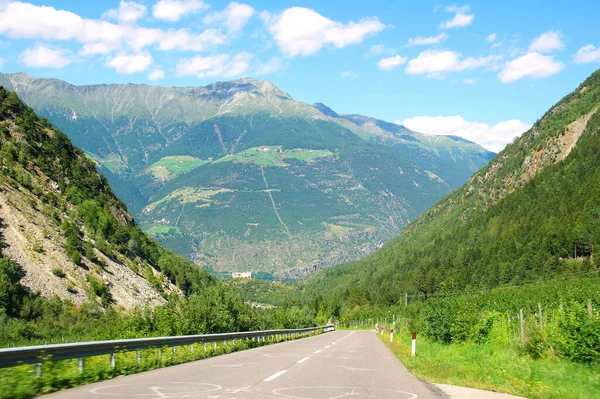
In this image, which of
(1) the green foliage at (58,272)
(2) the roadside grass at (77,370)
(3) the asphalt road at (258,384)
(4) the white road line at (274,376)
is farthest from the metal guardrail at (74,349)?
(1) the green foliage at (58,272)

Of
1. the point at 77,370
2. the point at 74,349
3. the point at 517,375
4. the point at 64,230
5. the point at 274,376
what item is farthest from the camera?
the point at 64,230

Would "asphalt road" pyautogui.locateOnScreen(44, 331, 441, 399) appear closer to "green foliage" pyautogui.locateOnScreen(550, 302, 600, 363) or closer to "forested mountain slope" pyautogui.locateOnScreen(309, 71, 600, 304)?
"green foliage" pyautogui.locateOnScreen(550, 302, 600, 363)

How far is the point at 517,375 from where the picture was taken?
14.7m

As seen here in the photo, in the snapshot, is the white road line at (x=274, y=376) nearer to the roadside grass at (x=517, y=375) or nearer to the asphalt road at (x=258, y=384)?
the asphalt road at (x=258, y=384)

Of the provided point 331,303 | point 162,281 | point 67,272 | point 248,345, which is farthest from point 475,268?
point 248,345

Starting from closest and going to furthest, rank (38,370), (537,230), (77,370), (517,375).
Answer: (38,370) < (77,370) < (517,375) < (537,230)

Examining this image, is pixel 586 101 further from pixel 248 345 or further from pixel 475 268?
pixel 248 345

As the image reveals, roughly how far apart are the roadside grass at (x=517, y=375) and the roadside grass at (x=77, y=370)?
8410mm

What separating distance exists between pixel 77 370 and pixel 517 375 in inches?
458

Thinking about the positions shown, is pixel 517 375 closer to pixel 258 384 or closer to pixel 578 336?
pixel 578 336

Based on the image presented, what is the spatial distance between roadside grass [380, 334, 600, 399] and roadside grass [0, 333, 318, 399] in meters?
8.41

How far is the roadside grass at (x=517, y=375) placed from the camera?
12.2 m

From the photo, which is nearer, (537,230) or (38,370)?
(38,370)

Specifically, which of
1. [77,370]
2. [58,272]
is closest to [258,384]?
[77,370]
